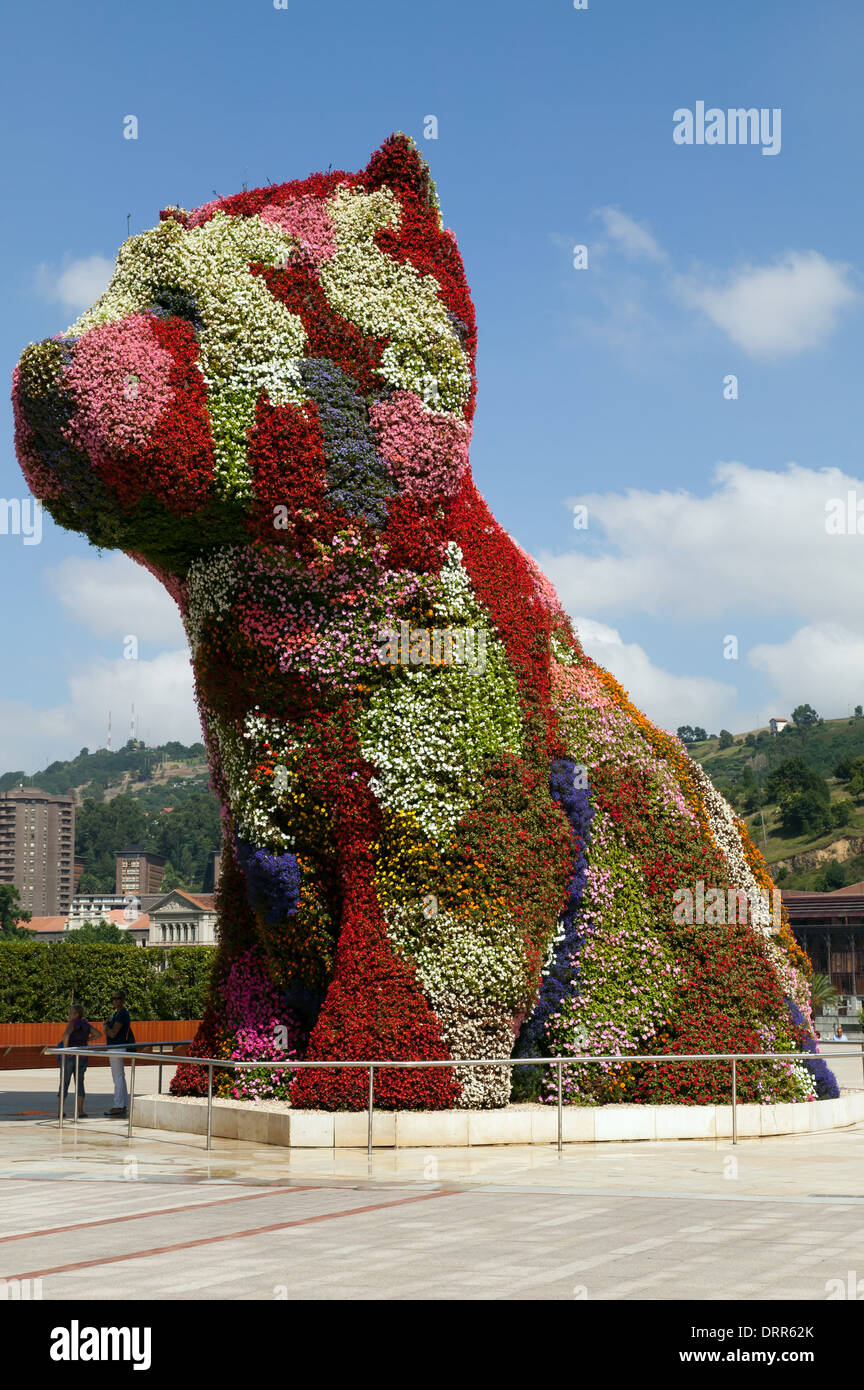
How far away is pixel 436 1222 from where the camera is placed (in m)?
9.55

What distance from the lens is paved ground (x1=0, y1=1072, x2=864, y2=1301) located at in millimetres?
7348

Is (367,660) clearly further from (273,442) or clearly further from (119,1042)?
(119,1042)

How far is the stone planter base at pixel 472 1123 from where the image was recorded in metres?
14.5

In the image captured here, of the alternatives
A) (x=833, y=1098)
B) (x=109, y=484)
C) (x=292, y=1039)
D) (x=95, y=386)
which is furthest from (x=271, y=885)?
(x=833, y=1098)

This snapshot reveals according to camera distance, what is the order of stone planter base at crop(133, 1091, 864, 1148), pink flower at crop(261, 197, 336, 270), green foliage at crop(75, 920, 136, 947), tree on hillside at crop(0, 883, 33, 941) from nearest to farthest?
stone planter base at crop(133, 1091, 864, 1148), pink flower at crop(261, 197, 336, 270), tree on hillside at crop(0, 883, 33, 941), green foliage at crop(75, 920, 136, 947)

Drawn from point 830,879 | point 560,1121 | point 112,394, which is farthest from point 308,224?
point 830,879

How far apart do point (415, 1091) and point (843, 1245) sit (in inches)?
275

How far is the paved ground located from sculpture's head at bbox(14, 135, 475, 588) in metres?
6.93

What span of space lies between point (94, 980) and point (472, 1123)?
3035 centimetres

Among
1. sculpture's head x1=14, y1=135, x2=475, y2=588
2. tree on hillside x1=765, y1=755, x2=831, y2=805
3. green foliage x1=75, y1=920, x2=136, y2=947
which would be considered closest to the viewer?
sculpture's head x1=14, y1=135, x2=475, y2=588

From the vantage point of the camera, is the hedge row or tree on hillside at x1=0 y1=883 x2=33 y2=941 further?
tree on hillside at x1=0 y1=883 x2=33 y2=941

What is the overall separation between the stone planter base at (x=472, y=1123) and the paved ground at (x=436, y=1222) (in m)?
0.32

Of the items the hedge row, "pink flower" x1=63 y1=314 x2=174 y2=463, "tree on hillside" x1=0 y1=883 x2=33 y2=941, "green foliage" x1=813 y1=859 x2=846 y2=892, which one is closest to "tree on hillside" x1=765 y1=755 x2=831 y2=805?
"green foliage" x1=813 y1=859 x2=846 y2=892

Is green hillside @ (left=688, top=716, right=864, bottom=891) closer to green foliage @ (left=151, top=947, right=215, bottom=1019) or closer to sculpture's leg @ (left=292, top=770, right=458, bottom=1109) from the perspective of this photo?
green foliage @ (left=151, top=947, right=215, bottom=1019)
